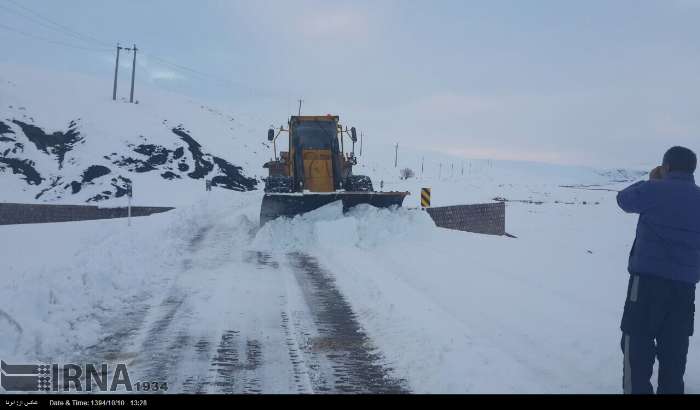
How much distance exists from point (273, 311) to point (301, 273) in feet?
8.58

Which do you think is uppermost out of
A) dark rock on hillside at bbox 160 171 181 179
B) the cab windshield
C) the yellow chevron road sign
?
the cab windshield

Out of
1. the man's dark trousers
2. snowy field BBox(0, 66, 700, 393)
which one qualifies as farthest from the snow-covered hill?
the man's dark trousers

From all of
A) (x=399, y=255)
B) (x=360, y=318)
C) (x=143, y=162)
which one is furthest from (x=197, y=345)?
(x=143, y=162)

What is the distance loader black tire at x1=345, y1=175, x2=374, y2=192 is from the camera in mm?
15742

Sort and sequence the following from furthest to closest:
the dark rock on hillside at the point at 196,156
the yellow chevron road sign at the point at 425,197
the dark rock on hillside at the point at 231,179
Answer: the dark rock on hillside at the point at 231,179
the dark rock on hillside at the point at 196,156
the yellow chevron road sign at the point at 425,197

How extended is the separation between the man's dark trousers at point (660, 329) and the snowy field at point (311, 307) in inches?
19.0

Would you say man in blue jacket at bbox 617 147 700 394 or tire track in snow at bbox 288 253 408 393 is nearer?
man in blue jacket at bbox 617 147 700 394

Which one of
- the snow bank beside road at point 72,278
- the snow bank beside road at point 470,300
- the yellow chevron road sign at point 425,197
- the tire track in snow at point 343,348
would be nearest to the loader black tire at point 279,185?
the snow bank beside road at point 470,300

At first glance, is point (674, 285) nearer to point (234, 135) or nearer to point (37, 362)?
point (37, 362)

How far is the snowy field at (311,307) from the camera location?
463 centimetres

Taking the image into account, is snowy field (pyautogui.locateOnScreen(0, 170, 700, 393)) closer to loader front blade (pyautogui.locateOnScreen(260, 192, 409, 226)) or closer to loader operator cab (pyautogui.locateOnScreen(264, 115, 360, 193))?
loader front blade (pyautogui.locateOnScreen(260, 192, 409, 226))

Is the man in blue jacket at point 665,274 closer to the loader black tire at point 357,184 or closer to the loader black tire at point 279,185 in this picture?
the loader black tire at point 279,185

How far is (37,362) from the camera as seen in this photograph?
14.9ft
